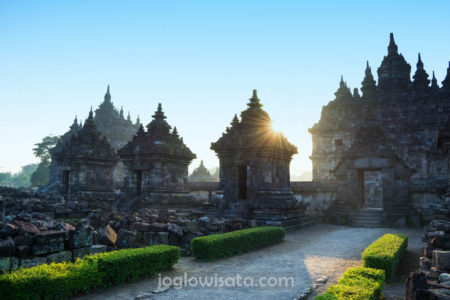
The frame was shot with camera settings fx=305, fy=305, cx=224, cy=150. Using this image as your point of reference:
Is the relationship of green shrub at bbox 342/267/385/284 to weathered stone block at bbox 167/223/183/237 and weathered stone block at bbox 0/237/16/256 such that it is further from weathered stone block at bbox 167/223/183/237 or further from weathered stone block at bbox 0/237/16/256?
weathered stone block at bbox 0/237/16/256

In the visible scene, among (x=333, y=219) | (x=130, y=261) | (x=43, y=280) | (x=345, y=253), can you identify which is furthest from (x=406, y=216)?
(x=43, y=280)

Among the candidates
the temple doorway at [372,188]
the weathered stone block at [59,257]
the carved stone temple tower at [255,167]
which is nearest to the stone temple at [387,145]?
the temple doorway at [372,188]

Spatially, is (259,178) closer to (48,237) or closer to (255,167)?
(255,167)

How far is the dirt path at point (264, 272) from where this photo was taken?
5.46m

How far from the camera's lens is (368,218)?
54.9 feet

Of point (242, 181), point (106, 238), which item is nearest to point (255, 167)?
point (242, 181)

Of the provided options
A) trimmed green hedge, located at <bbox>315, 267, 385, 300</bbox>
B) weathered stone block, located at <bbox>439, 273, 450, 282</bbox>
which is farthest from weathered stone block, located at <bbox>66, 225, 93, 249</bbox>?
weathered stone block, located at <bbox>439, 273, 450, 282</bbox>

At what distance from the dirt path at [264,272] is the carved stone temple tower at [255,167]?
11.8ft

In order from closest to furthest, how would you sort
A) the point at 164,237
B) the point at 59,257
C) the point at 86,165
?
the point at 59,257 → the point at 164,237 → the point at 86,165

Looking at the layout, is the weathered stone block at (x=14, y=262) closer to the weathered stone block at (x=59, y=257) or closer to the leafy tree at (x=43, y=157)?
the weathered stone block at (x=59, y=257)

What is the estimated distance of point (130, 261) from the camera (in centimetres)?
618

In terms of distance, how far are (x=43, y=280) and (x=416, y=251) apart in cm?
987

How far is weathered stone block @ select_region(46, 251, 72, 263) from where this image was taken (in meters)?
5.84

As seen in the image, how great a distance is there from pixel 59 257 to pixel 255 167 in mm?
10165
